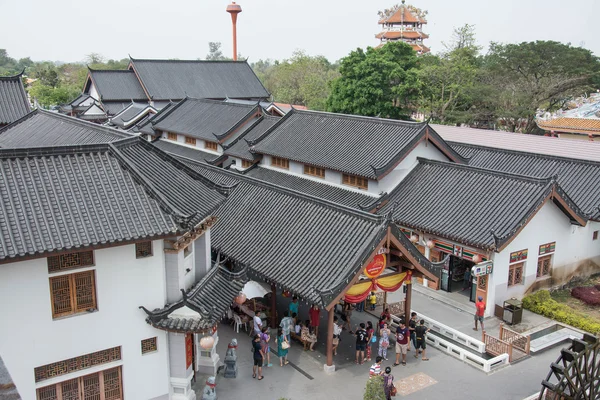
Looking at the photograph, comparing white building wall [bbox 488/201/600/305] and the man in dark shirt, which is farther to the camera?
white building wall [bbox 488/201/600/305]

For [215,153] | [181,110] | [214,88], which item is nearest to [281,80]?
[214,88]

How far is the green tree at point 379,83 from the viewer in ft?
194

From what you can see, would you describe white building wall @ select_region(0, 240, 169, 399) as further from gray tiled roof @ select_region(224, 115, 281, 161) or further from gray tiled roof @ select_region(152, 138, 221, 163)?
gray tiled roof @ select_region(152, 138, 221, 163)

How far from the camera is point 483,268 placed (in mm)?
22469

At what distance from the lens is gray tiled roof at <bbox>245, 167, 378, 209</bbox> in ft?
92.9

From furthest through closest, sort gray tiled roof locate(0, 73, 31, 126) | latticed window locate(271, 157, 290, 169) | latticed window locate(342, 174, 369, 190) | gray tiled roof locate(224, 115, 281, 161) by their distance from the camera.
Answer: gray tiled roof locate(224, 115, 281, 161), gray tiled roof locate(0, 73, 31, 126), latticed window locate(271, 157, 290, 169), latticed window locate(342, 174, 369, 190)

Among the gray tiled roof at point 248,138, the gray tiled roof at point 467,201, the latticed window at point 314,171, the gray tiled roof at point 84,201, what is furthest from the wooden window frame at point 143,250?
the gray tiled roof at point 248,138

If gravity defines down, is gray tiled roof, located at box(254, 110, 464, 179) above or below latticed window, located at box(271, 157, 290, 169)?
above

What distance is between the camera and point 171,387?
53.3ft

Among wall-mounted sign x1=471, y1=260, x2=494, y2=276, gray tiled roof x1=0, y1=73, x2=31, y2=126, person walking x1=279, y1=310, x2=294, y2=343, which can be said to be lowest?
person walking x1=279, y1=310, x2=294, y2=343

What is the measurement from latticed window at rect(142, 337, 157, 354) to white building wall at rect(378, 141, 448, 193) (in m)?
15.6

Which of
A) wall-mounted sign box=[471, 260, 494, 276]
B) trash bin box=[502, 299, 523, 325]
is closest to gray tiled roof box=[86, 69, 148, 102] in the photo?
wall-mounted sign box=[471, 260, 494, 276]

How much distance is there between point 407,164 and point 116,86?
4948 centimetres

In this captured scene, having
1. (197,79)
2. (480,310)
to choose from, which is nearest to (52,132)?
(480,310)
